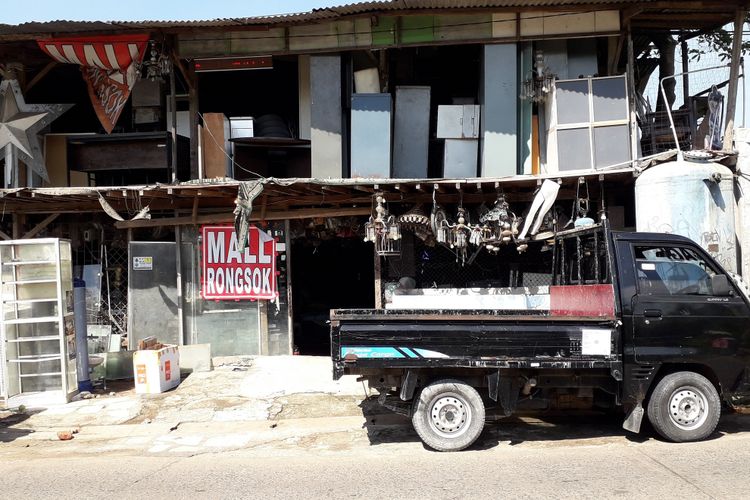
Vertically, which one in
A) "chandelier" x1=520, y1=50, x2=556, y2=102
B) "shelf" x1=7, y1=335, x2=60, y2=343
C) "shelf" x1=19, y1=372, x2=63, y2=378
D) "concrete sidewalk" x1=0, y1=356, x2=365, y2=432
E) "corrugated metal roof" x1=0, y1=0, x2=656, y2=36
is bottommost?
"concrete sidewalk" x1=0, y1=356, x2=365, y2=432

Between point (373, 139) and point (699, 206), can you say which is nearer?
point (699, 206)

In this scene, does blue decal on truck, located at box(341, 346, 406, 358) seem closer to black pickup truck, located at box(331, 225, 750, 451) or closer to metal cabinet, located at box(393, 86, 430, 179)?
black pickup truck, located at box(331, 225, 750, 451)

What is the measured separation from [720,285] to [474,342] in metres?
2.56

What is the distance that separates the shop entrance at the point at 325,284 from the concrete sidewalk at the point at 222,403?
7.85 feet

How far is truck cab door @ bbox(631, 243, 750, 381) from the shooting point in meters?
5.94

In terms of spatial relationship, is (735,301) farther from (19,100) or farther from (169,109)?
(19,100)

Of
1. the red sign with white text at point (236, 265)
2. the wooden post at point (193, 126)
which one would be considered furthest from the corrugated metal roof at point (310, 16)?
the red sign with white text at point (236, 265)

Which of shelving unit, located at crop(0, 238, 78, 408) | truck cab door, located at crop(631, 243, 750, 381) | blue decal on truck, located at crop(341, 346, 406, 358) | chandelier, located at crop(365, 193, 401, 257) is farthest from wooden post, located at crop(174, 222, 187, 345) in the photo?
truck cab door, located at crop(631, 243, 750, 381)

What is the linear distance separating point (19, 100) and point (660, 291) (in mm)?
10783

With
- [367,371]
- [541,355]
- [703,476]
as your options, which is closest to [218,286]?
[367,371]

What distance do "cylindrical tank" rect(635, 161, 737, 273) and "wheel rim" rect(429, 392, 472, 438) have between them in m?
4.74

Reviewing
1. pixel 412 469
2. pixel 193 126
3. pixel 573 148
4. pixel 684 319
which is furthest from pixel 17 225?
pixel 684 319

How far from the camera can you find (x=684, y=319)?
5.97 metres

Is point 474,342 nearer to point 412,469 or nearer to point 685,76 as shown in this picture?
point 412,469
